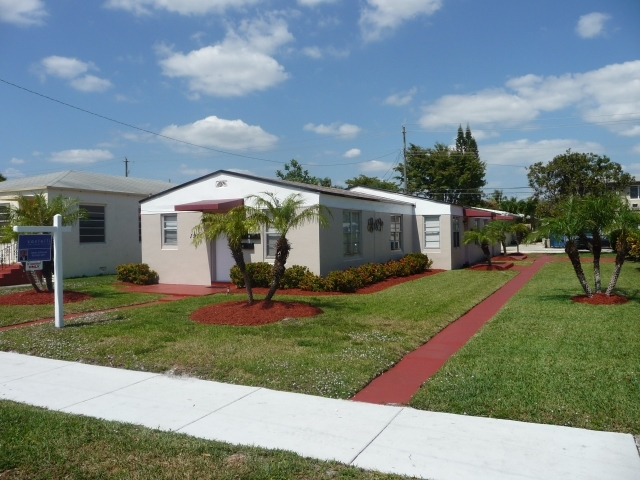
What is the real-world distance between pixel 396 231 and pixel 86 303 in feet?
41.7

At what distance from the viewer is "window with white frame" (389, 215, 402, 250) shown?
73.6 ft

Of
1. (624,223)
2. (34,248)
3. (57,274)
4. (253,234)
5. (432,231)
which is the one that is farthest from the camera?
(432,231)

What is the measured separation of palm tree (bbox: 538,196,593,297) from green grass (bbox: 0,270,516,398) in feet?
8.58

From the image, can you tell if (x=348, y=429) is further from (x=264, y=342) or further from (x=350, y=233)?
(x=350, y=233)

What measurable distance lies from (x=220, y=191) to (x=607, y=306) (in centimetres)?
1135

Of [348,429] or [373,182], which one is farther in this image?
[373,182]

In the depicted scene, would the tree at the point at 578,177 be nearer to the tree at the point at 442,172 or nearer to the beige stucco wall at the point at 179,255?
the tree at the point at 442,172

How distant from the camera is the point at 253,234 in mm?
17422

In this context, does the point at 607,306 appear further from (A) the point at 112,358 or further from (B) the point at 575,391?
(A) the point at 112,358

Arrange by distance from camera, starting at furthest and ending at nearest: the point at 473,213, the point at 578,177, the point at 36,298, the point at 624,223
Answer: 1. the point at 578,177
2. the point at 473,213
3. the point at 36,298
4. the point at 624,223

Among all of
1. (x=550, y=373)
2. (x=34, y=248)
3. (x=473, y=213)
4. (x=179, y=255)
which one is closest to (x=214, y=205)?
(x=179, y=255)

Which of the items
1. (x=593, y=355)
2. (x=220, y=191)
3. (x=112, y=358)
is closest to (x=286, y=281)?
(x=220, y=191)

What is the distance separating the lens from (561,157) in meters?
37.8

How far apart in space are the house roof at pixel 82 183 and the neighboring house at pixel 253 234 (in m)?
3.76
